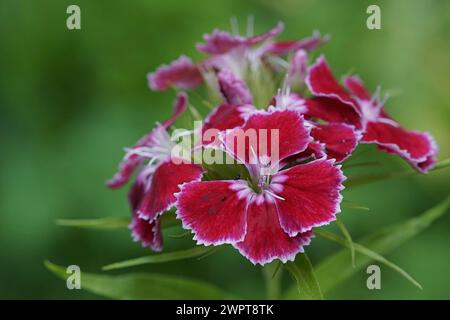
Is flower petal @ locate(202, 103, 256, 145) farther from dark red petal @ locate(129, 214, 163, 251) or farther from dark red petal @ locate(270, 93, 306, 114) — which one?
dark red petal @ locate(129, 214, 163, 251)

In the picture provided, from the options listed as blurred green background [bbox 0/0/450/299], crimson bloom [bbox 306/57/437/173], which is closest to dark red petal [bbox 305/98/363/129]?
crimson bloom [bbox 306/57/437/173]

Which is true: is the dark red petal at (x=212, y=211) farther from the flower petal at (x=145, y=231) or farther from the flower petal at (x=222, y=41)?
the flower petal at (x=222, y=41)

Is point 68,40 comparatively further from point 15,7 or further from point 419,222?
point 419,222

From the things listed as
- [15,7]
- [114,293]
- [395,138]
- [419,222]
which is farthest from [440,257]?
[15,7]

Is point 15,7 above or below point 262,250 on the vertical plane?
above

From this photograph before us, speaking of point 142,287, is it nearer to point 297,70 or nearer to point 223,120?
point 223,120

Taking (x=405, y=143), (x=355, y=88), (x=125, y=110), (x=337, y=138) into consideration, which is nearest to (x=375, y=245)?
(x=405, y=143)
